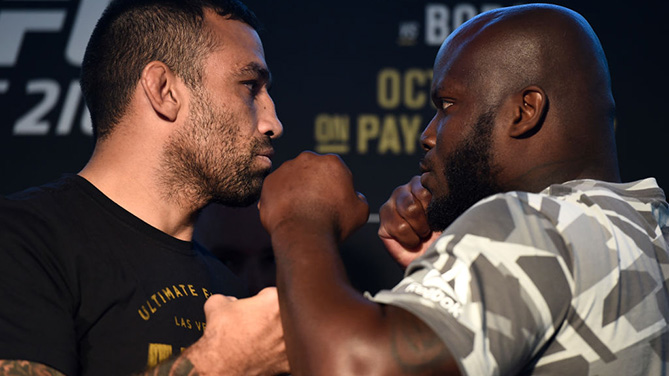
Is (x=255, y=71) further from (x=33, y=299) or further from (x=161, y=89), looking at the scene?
(x=33, y=299)

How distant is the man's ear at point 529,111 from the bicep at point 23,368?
86cm

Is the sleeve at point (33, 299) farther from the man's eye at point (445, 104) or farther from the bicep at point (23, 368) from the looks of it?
the man's eye at point (445, 104)

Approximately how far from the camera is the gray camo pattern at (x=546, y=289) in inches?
33.1

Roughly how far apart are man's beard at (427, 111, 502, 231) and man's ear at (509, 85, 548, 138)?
46mm

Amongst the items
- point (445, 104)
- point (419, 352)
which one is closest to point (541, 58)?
point (445, 104)

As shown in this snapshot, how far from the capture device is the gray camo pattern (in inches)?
33.1

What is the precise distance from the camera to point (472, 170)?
1.22 meters

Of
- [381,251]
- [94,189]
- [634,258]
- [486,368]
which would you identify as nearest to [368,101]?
[381,251]

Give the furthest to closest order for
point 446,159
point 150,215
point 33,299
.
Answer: point 150,215 < point 446,159 < point 33,299

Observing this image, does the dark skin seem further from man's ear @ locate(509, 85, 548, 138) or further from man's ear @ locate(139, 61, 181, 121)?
man's ear @ locate(139, 61, 181, 121)

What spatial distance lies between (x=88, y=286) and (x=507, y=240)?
0.75m

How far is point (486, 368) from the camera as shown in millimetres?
825

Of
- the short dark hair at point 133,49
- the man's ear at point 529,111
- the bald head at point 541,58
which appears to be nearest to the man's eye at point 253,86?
the short dark hair at point 133,49

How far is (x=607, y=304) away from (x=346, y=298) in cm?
36
